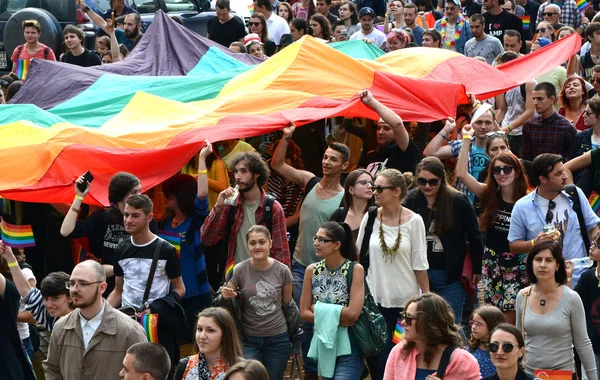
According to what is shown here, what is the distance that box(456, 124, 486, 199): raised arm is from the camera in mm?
9203

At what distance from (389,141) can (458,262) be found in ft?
6.32

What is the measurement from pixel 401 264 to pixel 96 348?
226 centimetres

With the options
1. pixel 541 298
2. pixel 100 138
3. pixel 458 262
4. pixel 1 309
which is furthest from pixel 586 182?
pixel 1 309

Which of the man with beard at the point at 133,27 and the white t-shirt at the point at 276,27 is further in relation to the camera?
the white t-shirt at the point at 276,27

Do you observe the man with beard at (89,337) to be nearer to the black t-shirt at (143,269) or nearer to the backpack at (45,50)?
the black t-shirt at (143,269)

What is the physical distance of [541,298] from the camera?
7414 millimetres

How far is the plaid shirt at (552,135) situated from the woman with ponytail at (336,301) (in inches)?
140

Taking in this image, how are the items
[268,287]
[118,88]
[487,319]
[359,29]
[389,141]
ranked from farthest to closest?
[359,29] → [118,88] → [389,141] → [268,287] → [487,319]

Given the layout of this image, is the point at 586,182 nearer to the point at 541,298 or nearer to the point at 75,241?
the point at 541,298

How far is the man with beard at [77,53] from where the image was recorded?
52.2 feet

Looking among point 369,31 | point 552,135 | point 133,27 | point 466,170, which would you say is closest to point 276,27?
point 369,31

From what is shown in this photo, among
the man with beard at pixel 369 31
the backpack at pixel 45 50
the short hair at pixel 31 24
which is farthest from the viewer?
the man with beard at pixel 369 31

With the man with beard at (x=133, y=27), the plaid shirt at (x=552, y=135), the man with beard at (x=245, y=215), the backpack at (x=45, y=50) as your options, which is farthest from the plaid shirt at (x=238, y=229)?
the man with beard at (x=133, y=27)

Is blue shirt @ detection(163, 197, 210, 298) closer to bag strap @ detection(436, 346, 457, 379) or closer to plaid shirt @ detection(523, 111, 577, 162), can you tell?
bag strap @ detection(436, 346, 457, 379)
